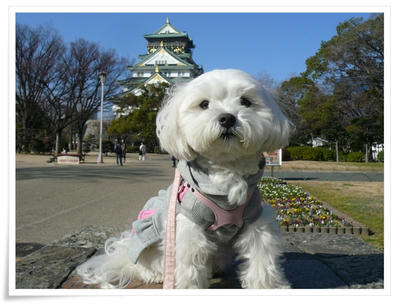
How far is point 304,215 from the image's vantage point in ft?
18.8

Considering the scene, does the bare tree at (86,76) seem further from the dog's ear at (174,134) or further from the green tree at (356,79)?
the dog's ear at (174,134)

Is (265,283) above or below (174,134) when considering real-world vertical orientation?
below

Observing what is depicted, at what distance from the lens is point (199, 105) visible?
7.20 feet

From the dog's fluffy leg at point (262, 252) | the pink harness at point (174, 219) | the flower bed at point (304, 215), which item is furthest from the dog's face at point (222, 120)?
the flower bed at point (304, 215)

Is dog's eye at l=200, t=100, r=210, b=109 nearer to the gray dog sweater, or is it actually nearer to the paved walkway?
the gray dog sweater

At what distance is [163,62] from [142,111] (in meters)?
24.2

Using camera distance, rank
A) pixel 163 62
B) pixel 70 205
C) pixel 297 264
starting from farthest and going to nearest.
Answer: pixel 163 62 < pixel 70 205 < pixel 297 264

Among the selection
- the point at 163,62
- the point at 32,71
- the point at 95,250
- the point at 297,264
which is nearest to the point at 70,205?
the point at 95,250

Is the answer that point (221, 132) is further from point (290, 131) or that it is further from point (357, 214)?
point (357, 214)

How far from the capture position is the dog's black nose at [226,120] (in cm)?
206

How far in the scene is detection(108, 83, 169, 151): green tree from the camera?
32031mm

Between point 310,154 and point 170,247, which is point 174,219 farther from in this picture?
point 310,154

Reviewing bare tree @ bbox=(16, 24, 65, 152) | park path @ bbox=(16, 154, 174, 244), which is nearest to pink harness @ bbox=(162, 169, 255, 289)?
park path @ bbox=(16, 154, 174, 244)
